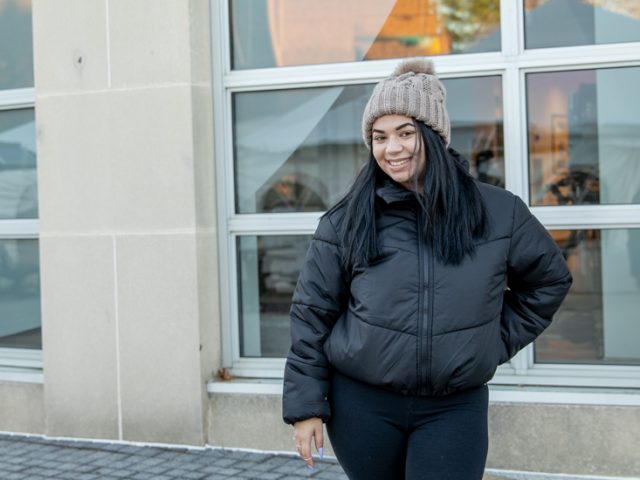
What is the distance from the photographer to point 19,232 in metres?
6.56

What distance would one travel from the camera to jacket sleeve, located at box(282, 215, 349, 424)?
9.57ft

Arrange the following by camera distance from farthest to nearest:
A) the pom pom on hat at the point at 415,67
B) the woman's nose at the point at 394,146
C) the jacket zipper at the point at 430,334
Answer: the pom pom on hat at the point at 415,67 < the woman's nose at the point at 394,146 < the jacket zipper at the point at 430,334

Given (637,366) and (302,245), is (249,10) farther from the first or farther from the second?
(637,366)

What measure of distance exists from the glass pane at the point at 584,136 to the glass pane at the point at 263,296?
65.3 inches

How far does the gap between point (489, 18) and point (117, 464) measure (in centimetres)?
338

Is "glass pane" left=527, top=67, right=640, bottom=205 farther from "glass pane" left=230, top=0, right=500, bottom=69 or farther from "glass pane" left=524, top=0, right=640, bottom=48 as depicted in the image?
"glass pane" left=230, top=0, right=500, bottom=69

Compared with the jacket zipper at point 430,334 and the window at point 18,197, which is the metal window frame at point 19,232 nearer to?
the window at point 18,197

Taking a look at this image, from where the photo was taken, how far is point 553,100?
5.21 meters

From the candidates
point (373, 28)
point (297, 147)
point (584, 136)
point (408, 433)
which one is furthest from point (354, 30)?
point (408, 433)

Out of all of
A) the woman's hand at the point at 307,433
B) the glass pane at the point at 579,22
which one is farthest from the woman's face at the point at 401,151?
the glass pane at the point at 579,22

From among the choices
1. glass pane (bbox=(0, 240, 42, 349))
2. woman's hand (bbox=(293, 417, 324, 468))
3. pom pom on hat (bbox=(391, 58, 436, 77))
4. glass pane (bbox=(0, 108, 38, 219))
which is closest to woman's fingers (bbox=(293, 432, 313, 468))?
woman's hand (bbox=(293, 417, 324, 468))

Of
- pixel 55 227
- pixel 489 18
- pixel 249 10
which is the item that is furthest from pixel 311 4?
pixel 55 227

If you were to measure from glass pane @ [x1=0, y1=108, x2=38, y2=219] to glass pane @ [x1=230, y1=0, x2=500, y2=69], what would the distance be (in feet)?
5.79

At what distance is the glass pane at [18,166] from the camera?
21.6ft
